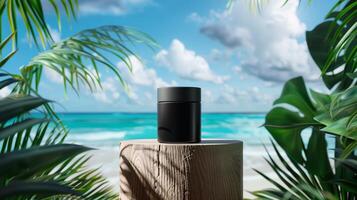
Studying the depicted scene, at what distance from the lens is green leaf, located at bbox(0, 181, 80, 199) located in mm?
279

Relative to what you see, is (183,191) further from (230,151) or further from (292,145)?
(292,145)

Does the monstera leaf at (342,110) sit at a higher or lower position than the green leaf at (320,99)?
lower

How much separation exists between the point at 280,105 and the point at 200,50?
44.9 ft

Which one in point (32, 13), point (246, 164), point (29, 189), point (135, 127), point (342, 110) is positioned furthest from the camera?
point (135, 127)

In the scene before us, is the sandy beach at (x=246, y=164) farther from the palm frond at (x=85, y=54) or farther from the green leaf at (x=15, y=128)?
the green leaf at (x=15, y=128)

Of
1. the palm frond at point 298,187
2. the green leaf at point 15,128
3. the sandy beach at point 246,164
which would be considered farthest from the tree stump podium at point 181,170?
the sandy beach at point 246,164

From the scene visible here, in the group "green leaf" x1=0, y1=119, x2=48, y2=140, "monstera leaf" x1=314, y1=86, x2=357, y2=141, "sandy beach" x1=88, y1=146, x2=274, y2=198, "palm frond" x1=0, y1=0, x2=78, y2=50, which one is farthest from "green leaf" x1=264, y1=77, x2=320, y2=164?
"sandy beach" x1=88, y1=146, x2=274, y2=198

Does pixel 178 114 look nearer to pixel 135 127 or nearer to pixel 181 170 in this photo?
pixel 181 170

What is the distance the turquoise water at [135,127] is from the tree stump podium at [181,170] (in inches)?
342

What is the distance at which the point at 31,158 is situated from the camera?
29 centimetres

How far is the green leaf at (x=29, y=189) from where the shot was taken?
0.28 metres

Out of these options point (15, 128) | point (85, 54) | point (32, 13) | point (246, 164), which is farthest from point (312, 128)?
point (246, 164)

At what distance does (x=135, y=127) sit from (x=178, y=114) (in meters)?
10.3

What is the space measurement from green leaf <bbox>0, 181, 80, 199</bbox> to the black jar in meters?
0.65
